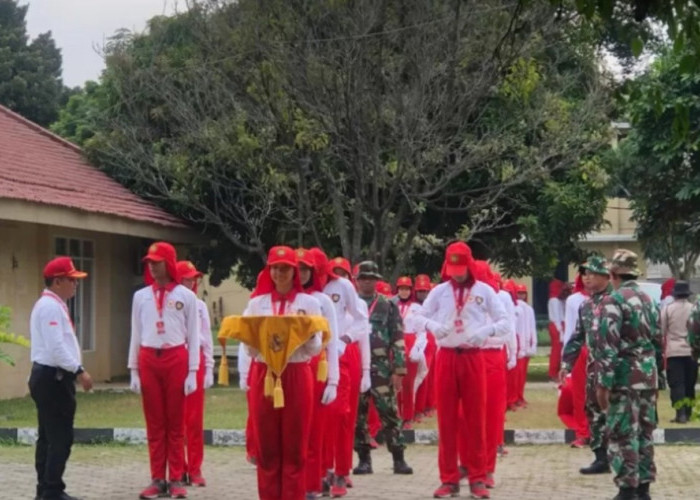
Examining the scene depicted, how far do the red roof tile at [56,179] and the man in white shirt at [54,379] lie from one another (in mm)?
9380

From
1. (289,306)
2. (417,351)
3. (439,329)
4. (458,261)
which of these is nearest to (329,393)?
(289,306)

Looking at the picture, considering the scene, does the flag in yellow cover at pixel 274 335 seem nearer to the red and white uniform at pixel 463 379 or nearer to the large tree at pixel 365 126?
the red and white uniform at pixel 463 379

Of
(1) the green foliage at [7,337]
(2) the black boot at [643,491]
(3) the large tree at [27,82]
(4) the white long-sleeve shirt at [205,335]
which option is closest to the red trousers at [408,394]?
(1) the green foliage at [7,337]

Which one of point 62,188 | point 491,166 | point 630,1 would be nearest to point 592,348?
point 630,1

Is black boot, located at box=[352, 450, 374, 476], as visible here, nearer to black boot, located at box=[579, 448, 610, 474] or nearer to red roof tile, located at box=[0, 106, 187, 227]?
black boot, located at box=[579, 448, 610, 474]

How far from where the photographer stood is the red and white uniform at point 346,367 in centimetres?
1197

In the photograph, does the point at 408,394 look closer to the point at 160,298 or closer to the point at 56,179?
the point at 160,298

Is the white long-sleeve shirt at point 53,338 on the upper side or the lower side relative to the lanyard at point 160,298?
lower

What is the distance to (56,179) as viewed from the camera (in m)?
24.3

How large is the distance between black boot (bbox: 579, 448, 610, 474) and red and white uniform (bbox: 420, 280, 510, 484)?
1923 mm

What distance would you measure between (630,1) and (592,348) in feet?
17.8

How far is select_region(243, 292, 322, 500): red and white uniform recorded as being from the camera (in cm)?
944

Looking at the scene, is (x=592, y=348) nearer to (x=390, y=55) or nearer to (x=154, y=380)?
(x=154, y=380)

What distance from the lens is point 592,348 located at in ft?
35.9
